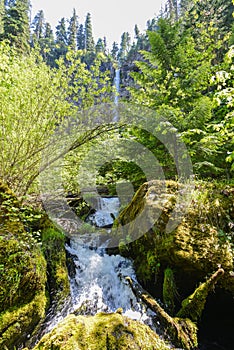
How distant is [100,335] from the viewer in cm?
210

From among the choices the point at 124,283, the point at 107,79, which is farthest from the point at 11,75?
the point at 124,283

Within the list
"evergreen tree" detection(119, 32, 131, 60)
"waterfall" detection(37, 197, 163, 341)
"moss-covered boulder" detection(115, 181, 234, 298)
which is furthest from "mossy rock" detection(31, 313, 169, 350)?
"evergreen tree" detection(119, 32, 131, 60)

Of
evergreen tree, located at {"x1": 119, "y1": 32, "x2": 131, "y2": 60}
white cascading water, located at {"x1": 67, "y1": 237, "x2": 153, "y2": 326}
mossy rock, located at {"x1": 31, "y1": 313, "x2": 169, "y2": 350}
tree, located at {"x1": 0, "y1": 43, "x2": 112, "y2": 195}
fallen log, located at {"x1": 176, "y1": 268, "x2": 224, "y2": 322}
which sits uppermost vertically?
evergreen tree, located at {"x1": 119, "y1": 32, "x2": 131, "y2": 60}

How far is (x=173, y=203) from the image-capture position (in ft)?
15.0

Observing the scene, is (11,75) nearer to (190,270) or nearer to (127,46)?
(190,270)

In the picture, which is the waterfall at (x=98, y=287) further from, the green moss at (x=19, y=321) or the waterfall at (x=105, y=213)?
the waterfall at (x=105, y=213)

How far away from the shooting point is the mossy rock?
1929 mm

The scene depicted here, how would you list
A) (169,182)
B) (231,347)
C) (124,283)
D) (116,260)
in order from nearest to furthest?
(231,347), (124,283), (169,182), (116,260)

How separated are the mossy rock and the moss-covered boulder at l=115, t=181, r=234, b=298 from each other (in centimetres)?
Answer: 172

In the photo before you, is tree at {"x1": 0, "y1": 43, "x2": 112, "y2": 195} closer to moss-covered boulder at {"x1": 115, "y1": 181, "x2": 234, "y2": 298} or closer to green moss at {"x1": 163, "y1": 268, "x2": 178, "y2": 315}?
moss-covered boulder at {"x1": 115, "y1": 181, "x2": 234, "y2": 298}

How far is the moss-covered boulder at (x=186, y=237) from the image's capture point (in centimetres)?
378

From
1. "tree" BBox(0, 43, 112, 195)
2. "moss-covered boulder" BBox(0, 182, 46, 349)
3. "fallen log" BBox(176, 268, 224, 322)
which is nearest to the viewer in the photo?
"moss-covered boulder" BBox(0, 182, 46, 349)

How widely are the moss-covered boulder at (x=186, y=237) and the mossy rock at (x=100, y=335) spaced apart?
1.72 meters

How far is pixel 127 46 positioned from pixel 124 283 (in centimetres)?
5833
